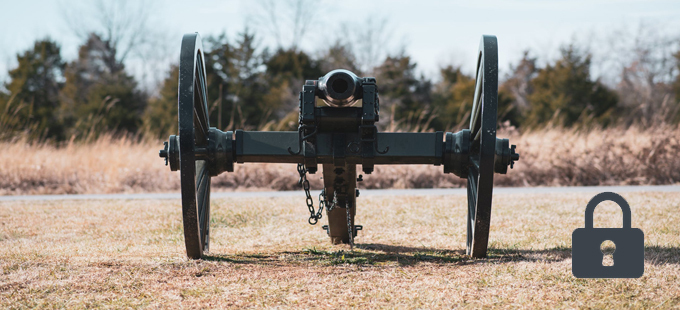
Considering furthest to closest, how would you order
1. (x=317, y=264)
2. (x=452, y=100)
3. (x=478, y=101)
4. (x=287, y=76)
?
(x=287, y=76), (x=452, y=100), (x=478, y=101), (x=317, y=264)

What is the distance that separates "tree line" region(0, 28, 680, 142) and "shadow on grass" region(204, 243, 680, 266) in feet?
54.2

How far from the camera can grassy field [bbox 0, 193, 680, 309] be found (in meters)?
3.17

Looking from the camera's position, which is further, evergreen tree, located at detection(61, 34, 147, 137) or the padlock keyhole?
evergreen tree, located at detection(61, 34, 147, 137)

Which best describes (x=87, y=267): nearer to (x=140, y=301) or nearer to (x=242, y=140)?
(x=140, y=301)

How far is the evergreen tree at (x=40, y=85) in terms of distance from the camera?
2302 cm

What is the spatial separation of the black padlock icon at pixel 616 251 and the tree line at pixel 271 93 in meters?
17.5

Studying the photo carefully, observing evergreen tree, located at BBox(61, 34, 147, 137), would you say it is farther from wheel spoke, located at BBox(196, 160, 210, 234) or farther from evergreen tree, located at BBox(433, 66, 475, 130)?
wheel spoke, located at BBox(196, 160, 210, 234)

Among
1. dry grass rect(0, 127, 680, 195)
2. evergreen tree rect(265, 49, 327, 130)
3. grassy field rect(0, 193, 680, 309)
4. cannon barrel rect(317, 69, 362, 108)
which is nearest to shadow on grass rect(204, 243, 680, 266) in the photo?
grassy field rect(0, 193, 680, 309)

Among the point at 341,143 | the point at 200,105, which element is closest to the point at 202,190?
the point at 200,105

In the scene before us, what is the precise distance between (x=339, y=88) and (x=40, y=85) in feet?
92.0

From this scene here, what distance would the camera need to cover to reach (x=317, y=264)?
4031 millimetres

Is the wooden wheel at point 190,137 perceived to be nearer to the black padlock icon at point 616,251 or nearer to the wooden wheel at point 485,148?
the wooden wheel at point 485,148

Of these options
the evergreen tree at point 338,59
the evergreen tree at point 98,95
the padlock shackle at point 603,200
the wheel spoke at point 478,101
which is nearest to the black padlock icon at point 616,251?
the padlock shackle at point 603,200

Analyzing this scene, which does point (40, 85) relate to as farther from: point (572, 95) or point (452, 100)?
point (572, 95)
